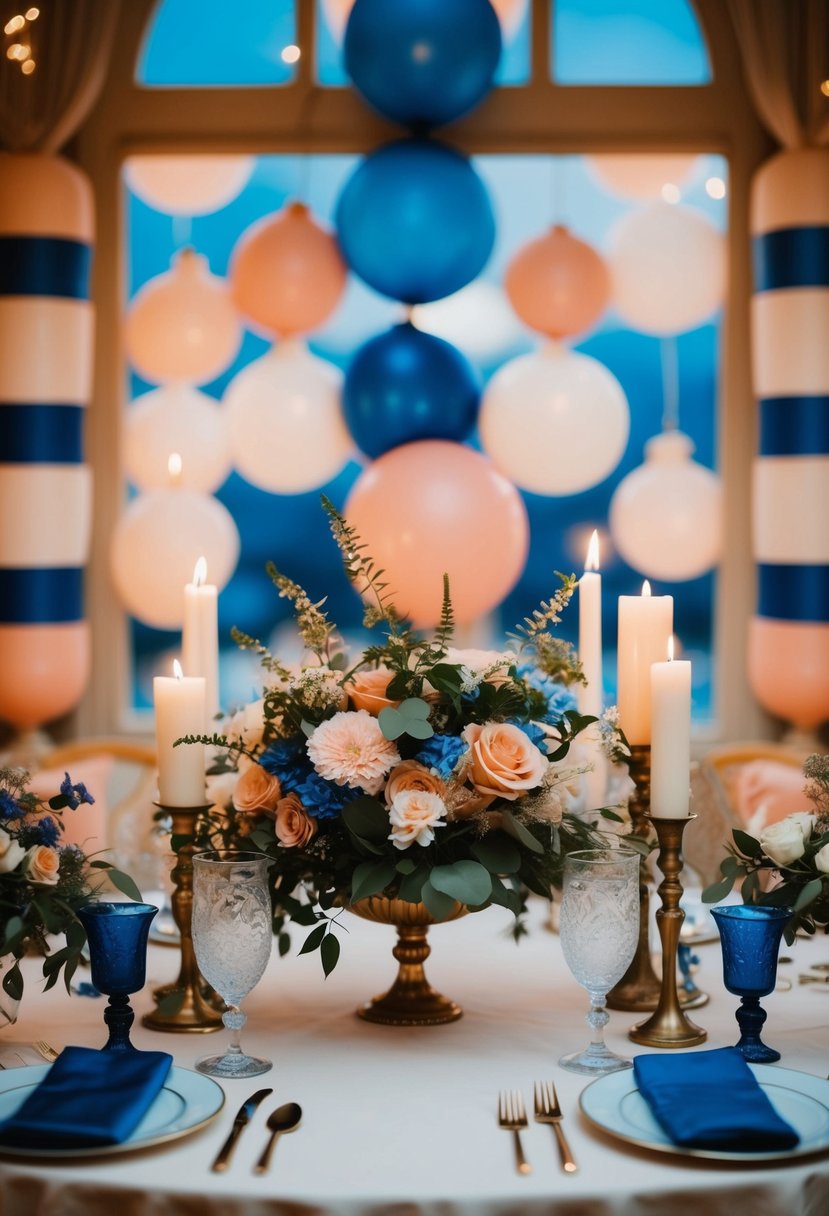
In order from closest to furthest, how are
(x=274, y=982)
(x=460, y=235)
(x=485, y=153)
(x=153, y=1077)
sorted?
(x=153, y=1077), (x=274, y=982), (x=460, y=235), (x=485, y=153)

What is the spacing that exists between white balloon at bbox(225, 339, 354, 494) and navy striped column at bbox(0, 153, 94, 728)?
0.48 meters

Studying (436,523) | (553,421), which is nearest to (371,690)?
(436,523)

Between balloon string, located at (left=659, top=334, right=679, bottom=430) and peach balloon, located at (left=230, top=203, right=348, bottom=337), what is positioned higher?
peach balloon, located at (left=230, top=203, right=348, bottom=337)

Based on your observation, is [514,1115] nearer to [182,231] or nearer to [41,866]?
[41,866]

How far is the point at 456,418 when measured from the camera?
3.77m

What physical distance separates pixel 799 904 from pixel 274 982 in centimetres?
67

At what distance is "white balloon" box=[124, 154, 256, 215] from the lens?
13.9 feet

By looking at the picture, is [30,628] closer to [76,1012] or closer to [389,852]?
[76,1012]

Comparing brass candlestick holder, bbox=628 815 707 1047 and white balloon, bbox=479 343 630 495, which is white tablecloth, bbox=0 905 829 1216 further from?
white balloon, bbox=479 343 630 495

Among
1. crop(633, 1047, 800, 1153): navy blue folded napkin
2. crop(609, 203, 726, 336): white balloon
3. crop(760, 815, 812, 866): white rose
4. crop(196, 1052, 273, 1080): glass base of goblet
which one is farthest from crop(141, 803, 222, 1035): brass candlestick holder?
crop(609, 203, 726, 336): white balloon

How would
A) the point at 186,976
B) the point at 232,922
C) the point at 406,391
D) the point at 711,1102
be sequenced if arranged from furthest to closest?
the point at 406,391, the point at 186,976, the point at 232,922, the point at 711,1102

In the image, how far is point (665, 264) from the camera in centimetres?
402

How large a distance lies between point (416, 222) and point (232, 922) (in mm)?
2549

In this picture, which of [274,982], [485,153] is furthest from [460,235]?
[274,982]
